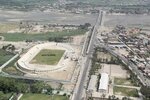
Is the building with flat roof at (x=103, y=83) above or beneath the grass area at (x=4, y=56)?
above

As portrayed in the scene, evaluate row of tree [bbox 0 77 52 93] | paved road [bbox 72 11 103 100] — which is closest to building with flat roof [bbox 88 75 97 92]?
paved road [bbox 72 11 103 100]

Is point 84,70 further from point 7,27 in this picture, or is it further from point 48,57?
point 7,27

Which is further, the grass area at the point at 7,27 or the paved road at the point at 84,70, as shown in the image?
the grass area at the point at 7,27

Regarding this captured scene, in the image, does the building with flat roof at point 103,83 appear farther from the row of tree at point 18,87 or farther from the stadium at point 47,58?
the stadium at point 47,58

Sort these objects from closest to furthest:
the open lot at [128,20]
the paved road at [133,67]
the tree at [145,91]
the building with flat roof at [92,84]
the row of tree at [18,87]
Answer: the tree at [145,91] → the row of tree at [18,87] → the building with flat roof at [92,84] → the paved road at [133,67] → the open lot at [128,20]

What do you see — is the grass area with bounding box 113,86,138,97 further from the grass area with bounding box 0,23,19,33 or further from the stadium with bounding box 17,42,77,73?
the grass area with bounding box 0,23,19,33

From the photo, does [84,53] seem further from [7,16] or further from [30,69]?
[7,16]

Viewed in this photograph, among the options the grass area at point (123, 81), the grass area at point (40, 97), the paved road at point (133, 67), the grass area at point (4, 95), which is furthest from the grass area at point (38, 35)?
the grass area at point (4, 95)

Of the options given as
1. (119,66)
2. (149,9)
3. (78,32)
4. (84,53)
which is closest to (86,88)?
(119,66)
